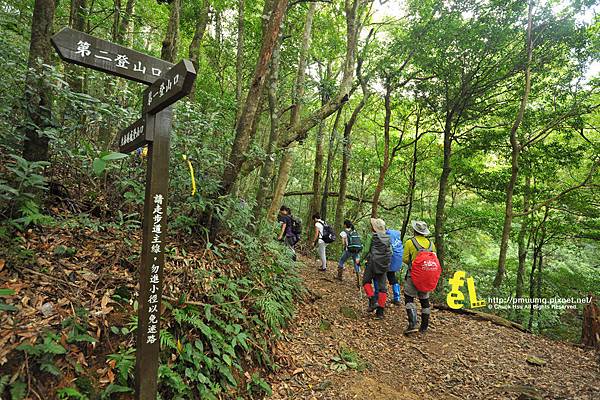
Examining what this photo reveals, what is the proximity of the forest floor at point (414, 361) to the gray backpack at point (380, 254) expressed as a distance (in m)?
1.20

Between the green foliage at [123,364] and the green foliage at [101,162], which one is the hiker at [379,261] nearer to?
the green foliage at [123,364]

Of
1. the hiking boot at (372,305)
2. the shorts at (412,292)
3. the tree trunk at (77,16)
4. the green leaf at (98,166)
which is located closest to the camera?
the green leaf at (98,166)

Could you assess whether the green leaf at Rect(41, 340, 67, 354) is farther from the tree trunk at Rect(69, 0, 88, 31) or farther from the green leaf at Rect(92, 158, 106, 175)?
the tree trunk at Rect(69, 0, 88, 31)

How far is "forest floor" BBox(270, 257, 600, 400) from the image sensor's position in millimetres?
4352

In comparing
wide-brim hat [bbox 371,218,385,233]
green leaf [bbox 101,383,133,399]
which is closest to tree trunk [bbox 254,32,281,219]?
wide-brim hat [bbox 371,218,385,233]

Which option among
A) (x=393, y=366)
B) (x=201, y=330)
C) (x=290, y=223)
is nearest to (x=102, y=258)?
(x=201, y=330)

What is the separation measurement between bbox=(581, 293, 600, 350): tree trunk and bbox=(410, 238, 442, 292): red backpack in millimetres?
4644

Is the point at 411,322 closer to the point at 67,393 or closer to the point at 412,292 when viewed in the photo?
the point at 412,292

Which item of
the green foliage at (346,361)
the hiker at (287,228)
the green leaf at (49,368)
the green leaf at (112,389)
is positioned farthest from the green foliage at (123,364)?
the hiker at (287,228)

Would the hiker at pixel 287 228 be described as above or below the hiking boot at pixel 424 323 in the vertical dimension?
above

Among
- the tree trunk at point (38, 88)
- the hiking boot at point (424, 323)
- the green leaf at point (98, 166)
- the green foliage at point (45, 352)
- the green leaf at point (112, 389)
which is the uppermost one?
the tree trunk at point (38, 88)

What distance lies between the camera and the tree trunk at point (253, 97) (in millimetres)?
4945

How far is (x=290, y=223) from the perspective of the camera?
31.1 feet

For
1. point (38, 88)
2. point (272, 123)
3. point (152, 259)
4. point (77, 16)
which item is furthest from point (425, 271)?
point (77, 16)
